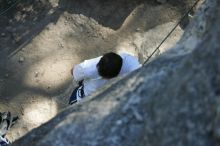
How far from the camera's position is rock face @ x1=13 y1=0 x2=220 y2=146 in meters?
2.22

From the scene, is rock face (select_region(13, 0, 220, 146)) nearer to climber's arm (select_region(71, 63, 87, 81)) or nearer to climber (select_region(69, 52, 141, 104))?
climber (select_region(69, 52, 141, 104))

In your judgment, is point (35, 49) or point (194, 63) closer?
point (194, 63)

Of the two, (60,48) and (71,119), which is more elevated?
(71,119)

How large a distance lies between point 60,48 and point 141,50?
0.98 meters

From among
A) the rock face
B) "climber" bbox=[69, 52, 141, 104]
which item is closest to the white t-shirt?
"climber" bbox=[69, 52, 141, 104]

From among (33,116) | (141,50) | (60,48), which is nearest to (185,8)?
(141,50)

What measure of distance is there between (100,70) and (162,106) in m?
1.75

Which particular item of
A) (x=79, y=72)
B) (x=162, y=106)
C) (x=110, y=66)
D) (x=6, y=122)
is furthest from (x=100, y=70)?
(x=162, y=106)

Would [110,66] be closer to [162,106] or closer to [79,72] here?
[79,72]

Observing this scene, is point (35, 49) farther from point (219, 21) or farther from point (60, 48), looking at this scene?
point (219, 21)

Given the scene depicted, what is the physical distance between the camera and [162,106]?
98.0 inches

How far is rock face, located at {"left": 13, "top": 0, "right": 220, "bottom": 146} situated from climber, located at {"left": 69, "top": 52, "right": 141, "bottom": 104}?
2.81ft

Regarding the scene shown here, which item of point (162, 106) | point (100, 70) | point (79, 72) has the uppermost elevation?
point (162, 106)

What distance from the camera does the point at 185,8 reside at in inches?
249
